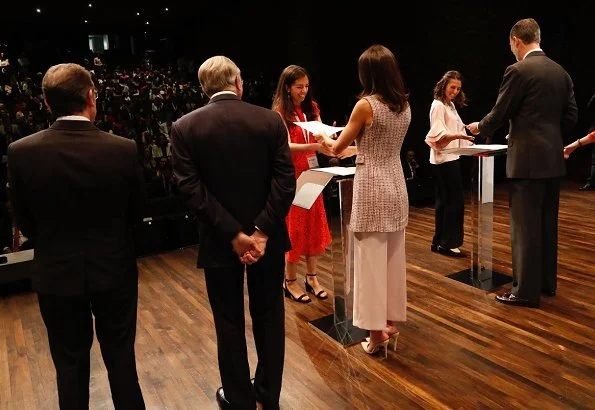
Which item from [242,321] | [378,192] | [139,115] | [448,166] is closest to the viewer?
[242,321]

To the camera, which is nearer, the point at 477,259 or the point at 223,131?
the point at 223,131

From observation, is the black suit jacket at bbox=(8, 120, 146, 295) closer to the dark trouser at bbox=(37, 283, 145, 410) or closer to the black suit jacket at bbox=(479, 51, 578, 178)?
the dark trouser at bbox=(37, 283, 145, 410)

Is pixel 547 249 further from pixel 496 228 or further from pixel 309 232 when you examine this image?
pixel 496 228

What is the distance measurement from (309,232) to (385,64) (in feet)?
4.14

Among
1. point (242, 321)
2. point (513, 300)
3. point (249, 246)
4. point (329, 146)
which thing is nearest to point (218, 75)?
point (249, 246)

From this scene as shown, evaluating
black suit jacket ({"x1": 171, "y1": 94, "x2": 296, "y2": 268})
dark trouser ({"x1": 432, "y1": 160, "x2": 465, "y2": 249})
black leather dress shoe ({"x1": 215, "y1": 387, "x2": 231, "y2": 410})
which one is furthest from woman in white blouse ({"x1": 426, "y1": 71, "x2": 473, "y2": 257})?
black leather dress shoe ({"x1": 215, "y1": 387, "x2": 231, "y2": 410})

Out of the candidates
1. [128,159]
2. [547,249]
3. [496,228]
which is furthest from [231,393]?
[496,228]

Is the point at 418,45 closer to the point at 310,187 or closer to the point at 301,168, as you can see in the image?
the point at 301,168

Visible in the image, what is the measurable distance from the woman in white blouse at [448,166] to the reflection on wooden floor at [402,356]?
0.46m

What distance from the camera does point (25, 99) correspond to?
679 cm

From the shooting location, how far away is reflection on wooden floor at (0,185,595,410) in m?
2.10

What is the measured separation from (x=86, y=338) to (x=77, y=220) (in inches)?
15.9

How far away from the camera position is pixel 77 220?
5.01ft

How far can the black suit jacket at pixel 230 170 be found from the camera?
5.42 feet
